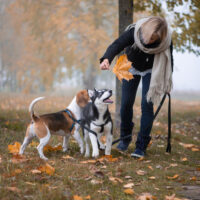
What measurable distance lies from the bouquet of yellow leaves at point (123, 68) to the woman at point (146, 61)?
94 millimetres

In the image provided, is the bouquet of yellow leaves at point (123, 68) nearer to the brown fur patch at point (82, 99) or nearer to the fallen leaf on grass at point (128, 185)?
the brown fur patch at point (82, 99)

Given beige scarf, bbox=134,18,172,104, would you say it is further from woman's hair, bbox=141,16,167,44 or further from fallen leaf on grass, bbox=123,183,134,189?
fallen leaf on grass, bbox=123,183,134,189

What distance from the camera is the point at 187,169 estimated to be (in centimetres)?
383

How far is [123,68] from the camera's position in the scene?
4148 mm

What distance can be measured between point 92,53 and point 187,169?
38.9 feet

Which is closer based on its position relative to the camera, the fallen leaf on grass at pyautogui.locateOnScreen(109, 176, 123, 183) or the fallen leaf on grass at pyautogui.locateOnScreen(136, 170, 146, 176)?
the fallen leaf on grass at pyautogui.locateOnScreen(109, 176, 123, 183)

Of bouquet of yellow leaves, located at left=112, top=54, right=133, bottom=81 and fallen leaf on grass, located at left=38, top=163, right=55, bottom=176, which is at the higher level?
bouquet of yellow leaves, located at left=112, top=54, right=133, bottom=81

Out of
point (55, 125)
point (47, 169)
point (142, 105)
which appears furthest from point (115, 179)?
point (142, 105)

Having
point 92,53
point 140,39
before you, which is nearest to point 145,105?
point 140,39

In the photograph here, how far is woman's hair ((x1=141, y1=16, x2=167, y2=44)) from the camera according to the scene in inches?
145

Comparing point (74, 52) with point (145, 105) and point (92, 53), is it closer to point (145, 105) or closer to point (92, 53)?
point (92, 53)

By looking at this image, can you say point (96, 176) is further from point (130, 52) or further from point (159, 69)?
point (130, 52)

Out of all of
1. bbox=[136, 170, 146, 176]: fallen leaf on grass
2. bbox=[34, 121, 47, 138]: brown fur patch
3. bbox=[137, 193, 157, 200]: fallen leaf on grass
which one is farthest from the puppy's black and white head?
bbox=[137, 193, 157, 200]: fallen leaf on grass

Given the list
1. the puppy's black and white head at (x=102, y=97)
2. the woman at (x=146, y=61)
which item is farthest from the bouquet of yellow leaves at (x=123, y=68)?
the puppy's black and white head at (x=102, y=97)
